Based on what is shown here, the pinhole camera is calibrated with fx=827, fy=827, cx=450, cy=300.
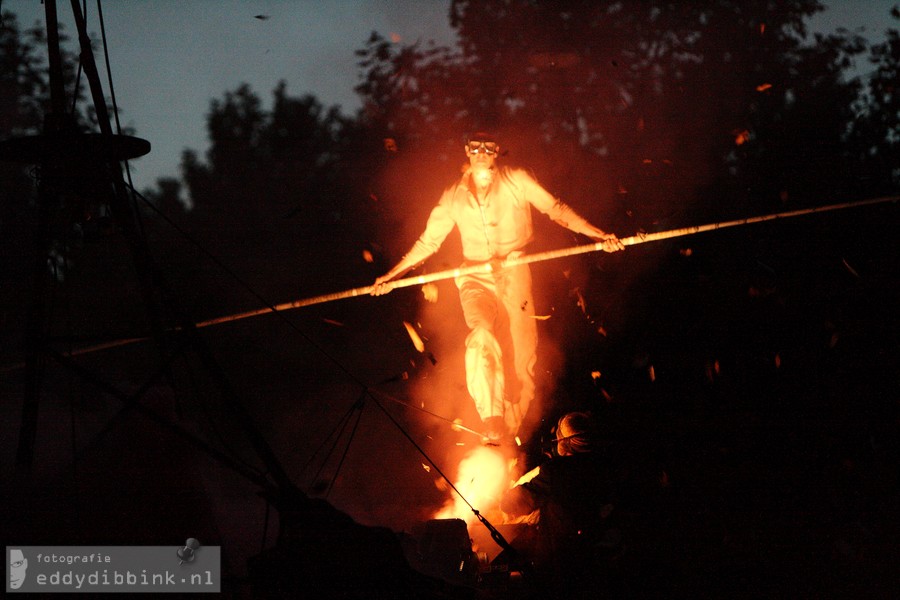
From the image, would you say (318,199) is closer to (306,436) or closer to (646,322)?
(306,436)

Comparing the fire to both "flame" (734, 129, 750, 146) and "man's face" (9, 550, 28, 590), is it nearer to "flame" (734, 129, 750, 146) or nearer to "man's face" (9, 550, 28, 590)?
"man's face" (9, 550, 28, 590)

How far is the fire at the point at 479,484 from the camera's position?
7.79 m

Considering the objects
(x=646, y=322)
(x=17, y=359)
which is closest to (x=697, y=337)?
(x=646, y=322)

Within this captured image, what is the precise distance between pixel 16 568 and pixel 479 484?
3973 millimetres

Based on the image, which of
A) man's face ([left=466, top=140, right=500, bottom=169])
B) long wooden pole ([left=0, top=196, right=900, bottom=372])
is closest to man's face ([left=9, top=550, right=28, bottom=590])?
long wooden pole ([left=0, top=196, right=900, bottom=372])

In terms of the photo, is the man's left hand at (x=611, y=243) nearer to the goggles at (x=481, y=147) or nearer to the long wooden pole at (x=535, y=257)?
the long wooden pole at (x=535, y=257)

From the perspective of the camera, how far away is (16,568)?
5883 millimetres

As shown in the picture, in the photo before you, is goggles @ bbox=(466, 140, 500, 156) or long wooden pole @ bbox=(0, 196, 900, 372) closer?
long wooden pole @ bbox=(0, 196, 900, 372)

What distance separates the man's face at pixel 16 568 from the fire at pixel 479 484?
11.6ft

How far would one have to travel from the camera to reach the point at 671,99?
15.0 m

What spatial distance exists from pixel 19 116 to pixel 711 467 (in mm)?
15225

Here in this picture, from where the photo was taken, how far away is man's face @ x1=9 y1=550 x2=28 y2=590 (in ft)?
19.0

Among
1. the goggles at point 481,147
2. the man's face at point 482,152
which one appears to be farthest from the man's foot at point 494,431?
the goggles at point 481,147

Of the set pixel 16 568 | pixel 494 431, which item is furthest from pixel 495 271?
pixel 16 568
